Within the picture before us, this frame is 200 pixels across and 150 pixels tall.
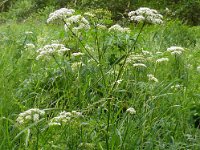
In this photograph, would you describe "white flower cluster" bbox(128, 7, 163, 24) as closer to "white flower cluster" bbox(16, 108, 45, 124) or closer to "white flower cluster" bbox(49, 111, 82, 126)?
"white flower cluster" bbox(49, 111, 82, 126)

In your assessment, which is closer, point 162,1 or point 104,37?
point 104,37

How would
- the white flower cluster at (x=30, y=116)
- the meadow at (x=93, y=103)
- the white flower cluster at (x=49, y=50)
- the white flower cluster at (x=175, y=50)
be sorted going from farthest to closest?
the white flower cluster at (x=175, y=50) → the white flower cluster at (x=49, y=50) → the meadow at (x=93, y=103) → the white flower cluster at (x=30, y=116)

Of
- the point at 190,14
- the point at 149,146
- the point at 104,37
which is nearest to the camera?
the point at 149,146

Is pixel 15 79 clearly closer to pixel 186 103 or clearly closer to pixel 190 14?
pixel 186 103

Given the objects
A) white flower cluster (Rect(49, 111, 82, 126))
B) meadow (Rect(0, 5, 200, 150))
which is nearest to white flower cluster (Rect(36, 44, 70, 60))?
meadow (Rect(0, 5, 200, 150))

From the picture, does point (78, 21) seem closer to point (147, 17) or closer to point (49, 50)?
point (49, 50)

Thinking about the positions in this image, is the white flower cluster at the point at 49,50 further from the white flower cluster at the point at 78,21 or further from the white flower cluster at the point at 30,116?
the white flower cluster at the point at 30,116

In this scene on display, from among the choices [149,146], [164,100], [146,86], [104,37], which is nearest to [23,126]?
[149,146]

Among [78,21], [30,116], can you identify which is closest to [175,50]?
[78,21]

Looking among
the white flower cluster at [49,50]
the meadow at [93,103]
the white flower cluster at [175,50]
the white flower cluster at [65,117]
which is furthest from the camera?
the white flower cluster at [175,50]

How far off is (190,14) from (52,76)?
10794mm

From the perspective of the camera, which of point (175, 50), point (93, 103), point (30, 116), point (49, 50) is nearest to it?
point (30, 116)

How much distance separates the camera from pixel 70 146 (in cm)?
222

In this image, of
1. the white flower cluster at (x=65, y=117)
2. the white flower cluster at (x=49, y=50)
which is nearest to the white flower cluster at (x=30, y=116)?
the white flower cluster at (x=65, y=117)
